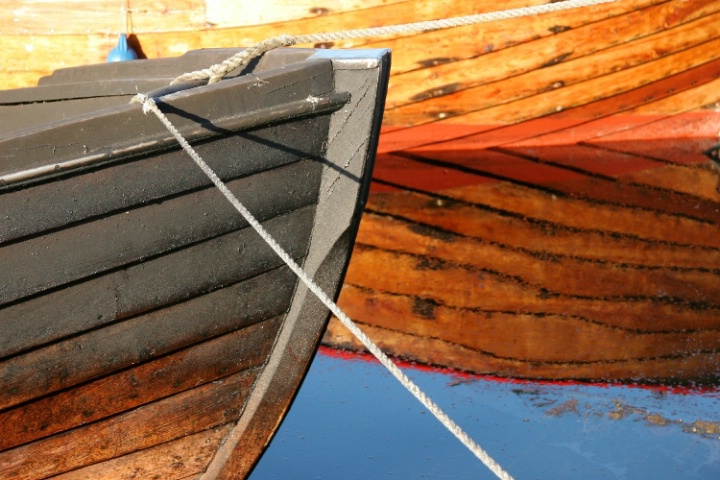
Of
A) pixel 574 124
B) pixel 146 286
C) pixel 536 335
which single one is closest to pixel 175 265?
pixel 146 286

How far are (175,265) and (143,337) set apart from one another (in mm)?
191

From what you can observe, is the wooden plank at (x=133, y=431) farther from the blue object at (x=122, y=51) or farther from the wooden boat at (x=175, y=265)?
the blue object at (x=122, y=51)

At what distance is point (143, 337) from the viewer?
2184mm

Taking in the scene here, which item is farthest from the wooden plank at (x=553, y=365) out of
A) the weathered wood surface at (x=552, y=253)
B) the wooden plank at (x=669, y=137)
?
the wooden plank at (x=669, y=137)

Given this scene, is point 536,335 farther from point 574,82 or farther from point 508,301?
point 574,82

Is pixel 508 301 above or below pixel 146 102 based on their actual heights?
below

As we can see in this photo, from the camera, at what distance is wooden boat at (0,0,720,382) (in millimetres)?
4035

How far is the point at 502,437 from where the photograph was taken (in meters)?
2.87

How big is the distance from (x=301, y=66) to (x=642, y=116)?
497 centimetres

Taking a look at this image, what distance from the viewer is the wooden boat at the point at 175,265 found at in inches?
77.5

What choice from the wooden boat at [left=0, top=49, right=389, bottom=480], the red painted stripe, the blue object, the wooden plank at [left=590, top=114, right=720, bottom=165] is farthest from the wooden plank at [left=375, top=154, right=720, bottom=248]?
the wooden boat at [left=0, top=49, right=389, bottom=480]

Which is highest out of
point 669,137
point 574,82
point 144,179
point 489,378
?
point 144,179

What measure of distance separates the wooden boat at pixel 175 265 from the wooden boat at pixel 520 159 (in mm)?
1391

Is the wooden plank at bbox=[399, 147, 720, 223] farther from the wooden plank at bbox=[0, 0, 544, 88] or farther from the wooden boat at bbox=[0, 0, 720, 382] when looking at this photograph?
the wooden plank at bbox=[0, 0, 544, 88]
